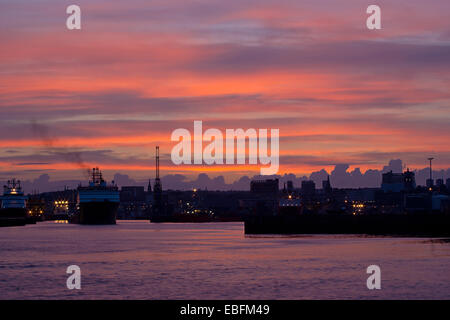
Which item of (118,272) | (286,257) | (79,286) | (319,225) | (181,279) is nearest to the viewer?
(79,286)

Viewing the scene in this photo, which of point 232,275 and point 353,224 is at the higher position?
point 232,275

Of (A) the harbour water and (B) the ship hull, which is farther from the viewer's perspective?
(B) the ship hull

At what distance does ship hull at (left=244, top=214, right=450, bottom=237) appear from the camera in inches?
5490

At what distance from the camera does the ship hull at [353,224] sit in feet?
458

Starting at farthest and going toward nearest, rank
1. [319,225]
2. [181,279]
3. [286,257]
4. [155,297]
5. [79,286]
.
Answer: [319,225], [286,257], [181,279], [79,286], [155,297]

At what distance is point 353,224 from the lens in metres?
150

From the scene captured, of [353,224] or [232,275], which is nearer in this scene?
[232,275]

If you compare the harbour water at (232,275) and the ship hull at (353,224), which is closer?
the harbour water at (232,275)

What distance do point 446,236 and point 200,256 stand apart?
221 ft

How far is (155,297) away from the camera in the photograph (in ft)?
148
